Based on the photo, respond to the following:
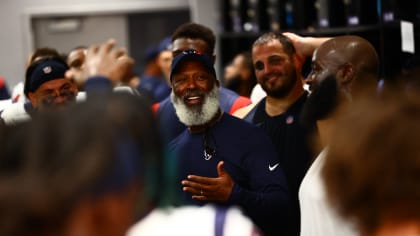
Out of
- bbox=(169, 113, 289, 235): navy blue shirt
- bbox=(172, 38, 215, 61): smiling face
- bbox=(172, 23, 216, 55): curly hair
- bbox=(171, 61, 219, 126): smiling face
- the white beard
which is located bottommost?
bbox=(169, 113, 289, 235): navy blue shirt

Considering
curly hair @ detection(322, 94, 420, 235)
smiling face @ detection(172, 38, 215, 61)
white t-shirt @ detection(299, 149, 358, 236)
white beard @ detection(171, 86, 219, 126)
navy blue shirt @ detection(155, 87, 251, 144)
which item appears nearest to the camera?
curly hair @ detection(322, 94, 420, 235)

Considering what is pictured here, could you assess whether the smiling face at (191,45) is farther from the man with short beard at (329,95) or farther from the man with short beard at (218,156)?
the man with short beard at (329,95)

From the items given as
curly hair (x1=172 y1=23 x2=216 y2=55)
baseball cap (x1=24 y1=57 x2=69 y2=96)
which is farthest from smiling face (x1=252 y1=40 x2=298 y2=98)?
baseball cap (x1=24 y1=57 x2=69 y2=96)

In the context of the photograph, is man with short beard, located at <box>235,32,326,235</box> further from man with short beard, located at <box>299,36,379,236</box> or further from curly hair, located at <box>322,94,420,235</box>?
curly hair, located at <box>322,94,420,235</box>

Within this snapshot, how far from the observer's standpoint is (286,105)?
3764mm

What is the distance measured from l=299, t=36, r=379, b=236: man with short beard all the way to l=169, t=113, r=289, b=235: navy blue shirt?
33cm

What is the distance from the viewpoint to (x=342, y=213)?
4.96 ft

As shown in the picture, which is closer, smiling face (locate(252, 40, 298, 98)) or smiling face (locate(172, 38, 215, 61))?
smiling face (locate(252, 40, 298, 98))

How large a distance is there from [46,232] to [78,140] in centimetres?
15

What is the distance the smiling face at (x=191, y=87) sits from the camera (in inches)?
135

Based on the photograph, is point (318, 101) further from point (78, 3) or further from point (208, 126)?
point (78, 3)

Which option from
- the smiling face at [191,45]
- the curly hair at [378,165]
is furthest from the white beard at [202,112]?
the curly hair at [378,165]

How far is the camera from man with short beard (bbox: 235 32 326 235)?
350 cm

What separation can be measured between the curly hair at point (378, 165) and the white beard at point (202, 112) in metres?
1.84
